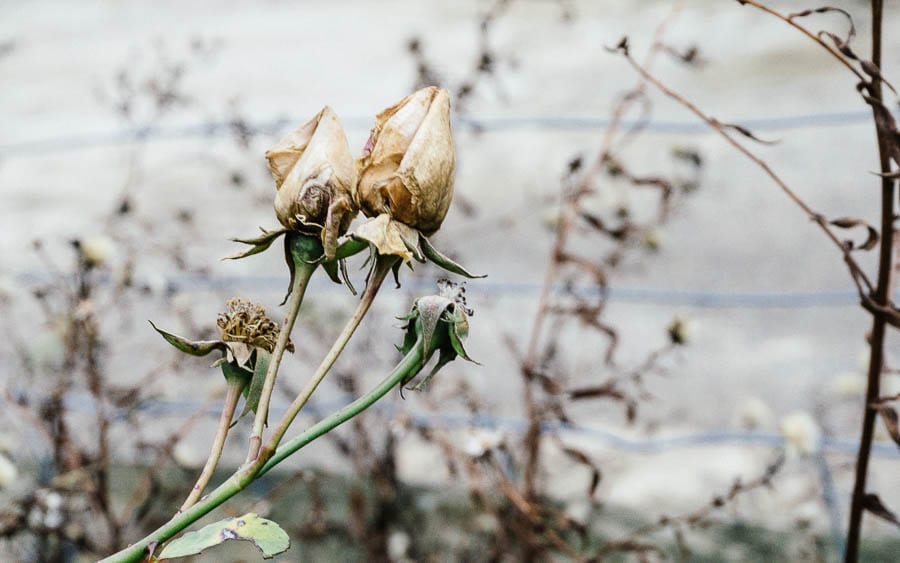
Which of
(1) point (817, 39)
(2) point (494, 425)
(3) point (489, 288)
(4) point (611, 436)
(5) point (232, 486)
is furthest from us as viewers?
(3) point (489, 288)

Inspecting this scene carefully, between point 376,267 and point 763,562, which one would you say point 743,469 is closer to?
point 763,562

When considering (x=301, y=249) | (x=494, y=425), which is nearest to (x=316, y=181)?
(x=301, y=249)

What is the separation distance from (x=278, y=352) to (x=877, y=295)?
1.06 feet

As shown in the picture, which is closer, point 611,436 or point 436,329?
point 436,329

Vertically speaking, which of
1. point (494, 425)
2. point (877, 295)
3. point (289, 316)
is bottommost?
point (494, 425)

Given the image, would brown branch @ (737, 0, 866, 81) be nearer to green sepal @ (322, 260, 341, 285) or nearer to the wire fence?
green sepal @ (322, 260, 341, 285)

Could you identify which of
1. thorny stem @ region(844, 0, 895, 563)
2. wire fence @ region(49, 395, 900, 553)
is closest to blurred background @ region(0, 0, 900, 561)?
wire fence @ region(49, 395, 900, 553)

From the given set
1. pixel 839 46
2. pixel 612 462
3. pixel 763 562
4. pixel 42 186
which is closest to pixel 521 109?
pixel 42 186

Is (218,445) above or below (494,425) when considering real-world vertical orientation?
above

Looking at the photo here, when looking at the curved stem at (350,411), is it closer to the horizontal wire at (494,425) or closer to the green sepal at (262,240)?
the green sepal at (262,240)

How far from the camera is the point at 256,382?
351 mm

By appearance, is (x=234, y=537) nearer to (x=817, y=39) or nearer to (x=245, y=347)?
(x=245, y=347)

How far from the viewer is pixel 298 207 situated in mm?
345

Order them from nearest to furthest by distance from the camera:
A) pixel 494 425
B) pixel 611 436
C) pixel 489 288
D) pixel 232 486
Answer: pixel 232 486 < pixel 494 425 < pixel 611 436 < pixel 489 288
